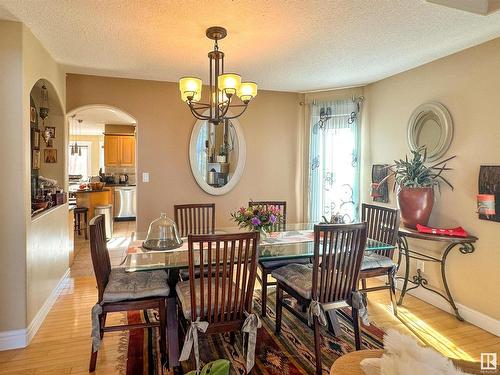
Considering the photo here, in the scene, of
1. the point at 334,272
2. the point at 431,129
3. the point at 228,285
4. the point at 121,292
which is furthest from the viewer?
the point at 431,129

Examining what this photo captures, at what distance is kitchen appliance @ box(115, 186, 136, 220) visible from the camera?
26.6 feet

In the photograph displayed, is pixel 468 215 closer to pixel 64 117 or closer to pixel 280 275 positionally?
pixel 280 275

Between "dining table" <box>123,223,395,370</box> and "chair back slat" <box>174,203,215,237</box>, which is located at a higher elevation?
"chair back slat" <box>174,203,215,237</box>

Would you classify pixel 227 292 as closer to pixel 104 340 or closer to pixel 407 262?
Answer: pixel 104 340

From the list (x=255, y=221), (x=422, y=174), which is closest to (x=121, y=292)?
(x=255, y=221)

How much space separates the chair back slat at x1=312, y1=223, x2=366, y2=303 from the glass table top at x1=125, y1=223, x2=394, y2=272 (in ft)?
0.79

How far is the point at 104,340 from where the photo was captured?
2564 millimetres

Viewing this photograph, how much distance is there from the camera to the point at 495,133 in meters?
2.73

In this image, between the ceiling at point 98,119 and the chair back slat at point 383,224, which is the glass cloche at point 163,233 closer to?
the chair back slat at point 383,224

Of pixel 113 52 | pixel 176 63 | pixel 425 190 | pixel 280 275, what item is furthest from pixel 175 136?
pixel 425 190

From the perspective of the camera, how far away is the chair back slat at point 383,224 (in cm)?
299

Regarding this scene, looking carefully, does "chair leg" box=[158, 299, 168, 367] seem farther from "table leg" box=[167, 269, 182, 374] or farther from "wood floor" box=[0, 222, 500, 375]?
"wood floor" box=[0, 222, 500, 375]

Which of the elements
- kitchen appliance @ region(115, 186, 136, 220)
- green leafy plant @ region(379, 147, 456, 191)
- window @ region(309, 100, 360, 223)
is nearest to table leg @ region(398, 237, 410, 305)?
green leafy plant @ region(379, 147, 456, 191)

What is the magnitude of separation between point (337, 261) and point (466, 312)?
165 cm
